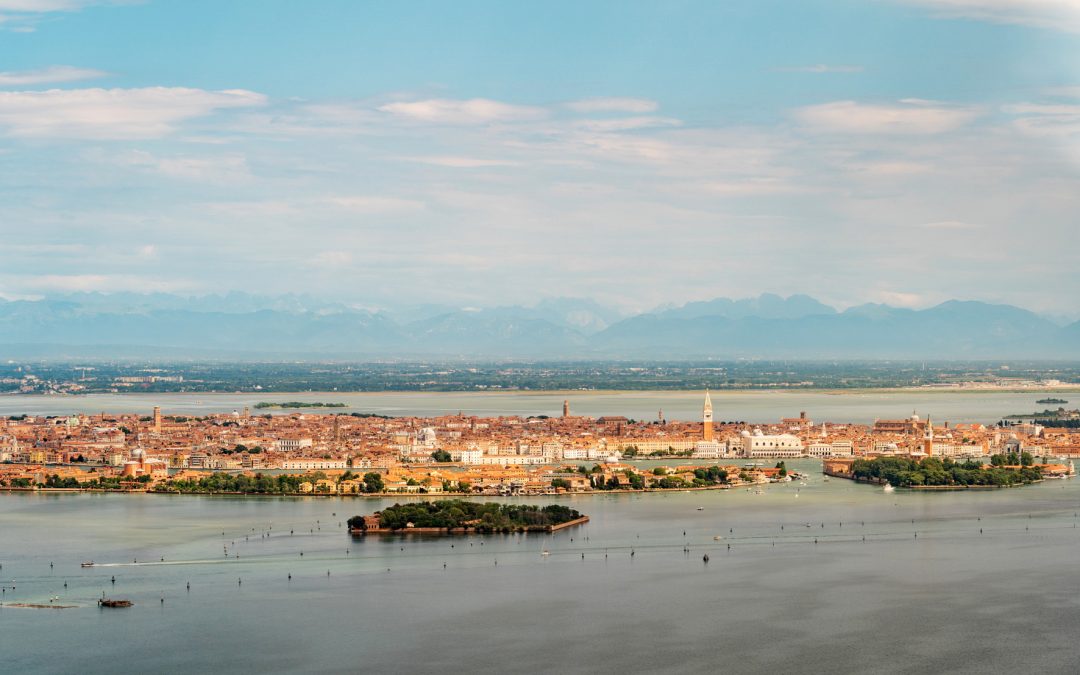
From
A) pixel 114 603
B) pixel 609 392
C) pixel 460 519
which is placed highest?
pixel 609 392

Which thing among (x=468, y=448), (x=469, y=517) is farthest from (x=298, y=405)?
(x=469, y=517)

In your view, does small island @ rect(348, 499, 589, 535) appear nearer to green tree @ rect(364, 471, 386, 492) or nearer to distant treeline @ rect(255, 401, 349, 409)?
green tree @ rect(364, 471, 386, 492)

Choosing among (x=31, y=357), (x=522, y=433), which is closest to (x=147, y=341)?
(x=31, y=357)

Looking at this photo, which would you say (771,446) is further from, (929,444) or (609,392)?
(609,392)

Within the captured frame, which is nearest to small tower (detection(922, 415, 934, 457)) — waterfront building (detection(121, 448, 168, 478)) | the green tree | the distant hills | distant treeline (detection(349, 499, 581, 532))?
the green tree

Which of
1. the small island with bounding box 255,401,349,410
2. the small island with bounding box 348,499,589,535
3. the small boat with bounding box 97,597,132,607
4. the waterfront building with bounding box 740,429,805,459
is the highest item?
the small island with bounding box 255,401,349,410

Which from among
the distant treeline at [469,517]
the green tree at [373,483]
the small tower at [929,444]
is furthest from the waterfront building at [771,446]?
the distant treeline at [469,517]

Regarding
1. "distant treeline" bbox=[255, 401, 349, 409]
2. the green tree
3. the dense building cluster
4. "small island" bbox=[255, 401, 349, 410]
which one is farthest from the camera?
"distant treeline" bbox=[255, 401, 349, 409]
